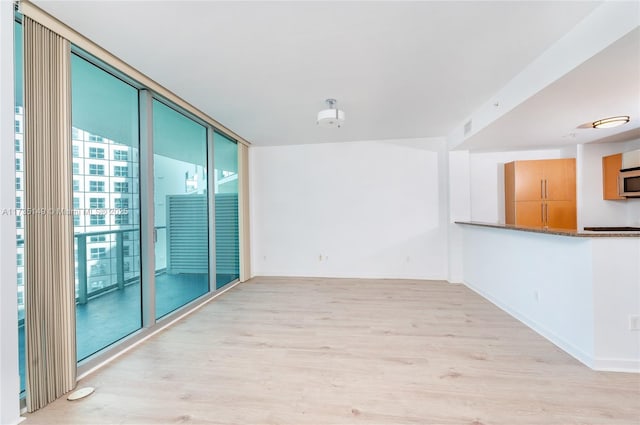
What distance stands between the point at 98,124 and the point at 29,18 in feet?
2.96

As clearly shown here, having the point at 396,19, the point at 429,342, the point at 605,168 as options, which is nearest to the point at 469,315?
the point at 429,342

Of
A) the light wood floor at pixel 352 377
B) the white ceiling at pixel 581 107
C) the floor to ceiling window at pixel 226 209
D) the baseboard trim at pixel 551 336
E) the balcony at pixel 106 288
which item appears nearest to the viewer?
the light wood floor at pixel 352 377

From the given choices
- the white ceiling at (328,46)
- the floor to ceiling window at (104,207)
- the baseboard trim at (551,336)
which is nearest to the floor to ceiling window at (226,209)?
the white ceiling at (328,46)

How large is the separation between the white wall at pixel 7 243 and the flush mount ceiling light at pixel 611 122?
18.4 feet

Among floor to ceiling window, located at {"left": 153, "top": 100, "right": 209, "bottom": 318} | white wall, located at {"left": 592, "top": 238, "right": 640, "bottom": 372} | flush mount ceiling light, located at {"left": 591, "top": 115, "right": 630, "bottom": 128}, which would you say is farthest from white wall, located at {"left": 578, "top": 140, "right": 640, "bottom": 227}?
floor to ceiling window, located at {"left": 153, "top": 100, "right": 209, "bottom": 318}

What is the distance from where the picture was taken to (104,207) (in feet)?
8.44

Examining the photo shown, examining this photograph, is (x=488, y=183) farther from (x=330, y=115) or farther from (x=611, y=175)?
(x=330, y=115)

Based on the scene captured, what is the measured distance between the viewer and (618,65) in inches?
77.1

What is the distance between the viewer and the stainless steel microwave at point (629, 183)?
3936 mm

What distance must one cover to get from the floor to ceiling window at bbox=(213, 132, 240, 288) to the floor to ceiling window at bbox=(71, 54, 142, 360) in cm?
153

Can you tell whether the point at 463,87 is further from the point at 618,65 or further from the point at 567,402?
the point at 567,402

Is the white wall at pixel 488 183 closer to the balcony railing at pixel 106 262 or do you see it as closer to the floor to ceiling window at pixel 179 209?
the floor to ceiling window at pixel 179 209

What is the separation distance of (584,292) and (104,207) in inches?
172

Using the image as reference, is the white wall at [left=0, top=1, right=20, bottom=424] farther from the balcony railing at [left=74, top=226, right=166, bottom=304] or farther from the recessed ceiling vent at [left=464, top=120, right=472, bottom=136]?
the recessed ceiling vent at [left=464, top=120, right=472, bottom=136]
